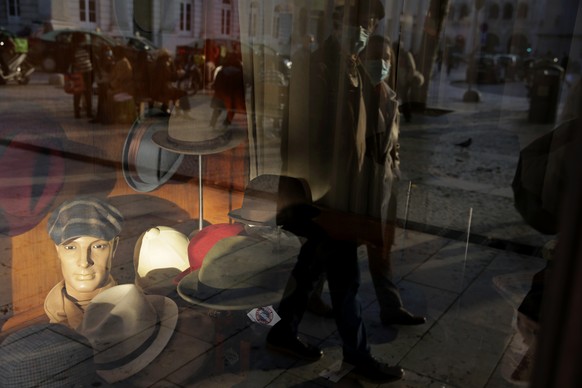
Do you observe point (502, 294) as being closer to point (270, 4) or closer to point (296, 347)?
point (296, 347)

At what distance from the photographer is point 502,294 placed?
1.96 meters

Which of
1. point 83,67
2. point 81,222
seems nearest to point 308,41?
point 81,222

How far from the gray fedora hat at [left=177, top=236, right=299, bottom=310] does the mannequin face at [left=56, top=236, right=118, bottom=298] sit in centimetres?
34

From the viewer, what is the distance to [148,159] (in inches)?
108

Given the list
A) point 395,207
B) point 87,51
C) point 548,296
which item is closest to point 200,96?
point 395,207

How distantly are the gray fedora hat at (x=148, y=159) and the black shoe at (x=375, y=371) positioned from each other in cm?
152

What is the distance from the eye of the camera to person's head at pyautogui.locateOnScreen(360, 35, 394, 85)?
5.31 ft

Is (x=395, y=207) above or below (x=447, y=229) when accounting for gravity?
above

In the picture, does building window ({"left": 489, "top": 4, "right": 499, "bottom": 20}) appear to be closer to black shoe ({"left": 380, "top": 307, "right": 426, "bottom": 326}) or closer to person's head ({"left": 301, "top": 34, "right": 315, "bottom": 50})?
person's head ({"left": 301, "top": 34, "right": 315, "bottom": 50})

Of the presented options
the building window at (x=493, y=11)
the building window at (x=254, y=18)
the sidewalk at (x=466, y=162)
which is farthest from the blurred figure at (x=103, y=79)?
the building window at (x=493, y=11)

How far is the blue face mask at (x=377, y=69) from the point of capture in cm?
163

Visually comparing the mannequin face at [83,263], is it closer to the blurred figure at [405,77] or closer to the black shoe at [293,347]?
the black shoe at [293,347]

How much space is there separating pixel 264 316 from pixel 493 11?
146 centimetres

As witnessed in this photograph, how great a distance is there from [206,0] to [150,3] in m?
0.32
